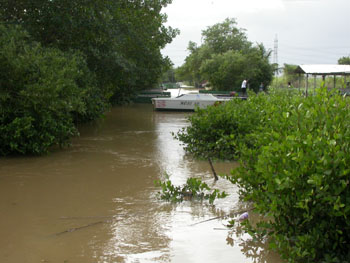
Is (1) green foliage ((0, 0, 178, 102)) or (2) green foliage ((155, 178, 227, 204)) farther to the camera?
(1) green foliage ((0, 0, 178, 102))

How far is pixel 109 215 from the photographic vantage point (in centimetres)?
659

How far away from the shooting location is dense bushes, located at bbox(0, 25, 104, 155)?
35.2 ft

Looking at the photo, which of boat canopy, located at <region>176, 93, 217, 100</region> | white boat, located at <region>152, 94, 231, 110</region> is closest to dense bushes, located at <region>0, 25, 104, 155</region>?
white boat, located at <region>152, 94, 231, 110</region>

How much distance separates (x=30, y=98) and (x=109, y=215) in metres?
5.24

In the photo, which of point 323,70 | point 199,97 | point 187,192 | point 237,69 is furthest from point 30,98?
point 237,69

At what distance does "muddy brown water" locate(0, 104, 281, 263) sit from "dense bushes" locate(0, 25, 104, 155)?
494 mm

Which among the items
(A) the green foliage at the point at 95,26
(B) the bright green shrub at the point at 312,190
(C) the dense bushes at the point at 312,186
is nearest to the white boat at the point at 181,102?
(A) the green foliage at the point at 95,26

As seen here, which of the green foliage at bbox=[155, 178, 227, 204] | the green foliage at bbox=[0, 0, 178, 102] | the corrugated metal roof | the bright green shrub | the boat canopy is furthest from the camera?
the corrugated metal roof

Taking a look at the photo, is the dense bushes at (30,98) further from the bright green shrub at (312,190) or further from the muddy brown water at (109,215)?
the bright green shrub at (312,190)

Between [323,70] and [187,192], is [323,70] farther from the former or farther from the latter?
[187,192]

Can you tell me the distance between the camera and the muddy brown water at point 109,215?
5203 mm

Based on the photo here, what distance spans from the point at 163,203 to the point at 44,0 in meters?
9.72

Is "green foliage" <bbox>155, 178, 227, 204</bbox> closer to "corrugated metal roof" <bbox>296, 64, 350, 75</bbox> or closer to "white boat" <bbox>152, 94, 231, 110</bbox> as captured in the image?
"white boat" <bbox>152, 94, 231, 110</bbox>

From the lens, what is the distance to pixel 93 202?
7.29m
